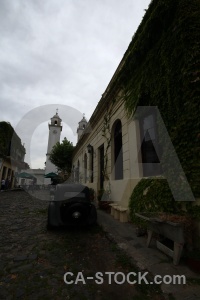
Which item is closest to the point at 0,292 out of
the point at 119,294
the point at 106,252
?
the point at 119,294

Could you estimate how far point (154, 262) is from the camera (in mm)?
2807

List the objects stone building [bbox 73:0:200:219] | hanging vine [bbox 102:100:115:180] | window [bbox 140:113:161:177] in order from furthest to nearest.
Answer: hanging vine [bbox 102:100:115:180] < window [bbox 140:113:161:177] < stone building [bbox 73:0:200:219]

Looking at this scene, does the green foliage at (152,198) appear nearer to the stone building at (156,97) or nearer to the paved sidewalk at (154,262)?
the stone building at (156,97)

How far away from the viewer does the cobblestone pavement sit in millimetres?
2158

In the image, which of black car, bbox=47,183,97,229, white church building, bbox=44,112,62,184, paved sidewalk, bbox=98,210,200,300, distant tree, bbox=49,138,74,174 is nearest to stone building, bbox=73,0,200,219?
paved sidewalk, bbox=98,210,200,300

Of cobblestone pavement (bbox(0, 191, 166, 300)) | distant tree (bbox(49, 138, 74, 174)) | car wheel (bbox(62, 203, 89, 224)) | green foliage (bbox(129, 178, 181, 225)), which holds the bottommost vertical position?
cobblestone pavement (bbox(0, 191, 166, 300))

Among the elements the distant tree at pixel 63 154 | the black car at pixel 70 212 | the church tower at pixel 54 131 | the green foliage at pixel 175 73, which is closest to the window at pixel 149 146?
the green foliage at pixel 175 73

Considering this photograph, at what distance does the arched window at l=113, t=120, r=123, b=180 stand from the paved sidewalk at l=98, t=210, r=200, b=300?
300 cm

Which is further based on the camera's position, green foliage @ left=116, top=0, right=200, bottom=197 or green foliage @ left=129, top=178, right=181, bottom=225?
green foliage @ left=129, top=178, right=181, bottom=225

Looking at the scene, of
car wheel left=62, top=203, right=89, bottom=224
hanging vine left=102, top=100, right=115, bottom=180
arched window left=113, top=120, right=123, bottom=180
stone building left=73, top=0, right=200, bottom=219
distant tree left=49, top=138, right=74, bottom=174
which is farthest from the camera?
distant tree left=49, top=138, right=74, bottom=174

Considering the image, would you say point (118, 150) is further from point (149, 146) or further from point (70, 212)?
point (70, 212)

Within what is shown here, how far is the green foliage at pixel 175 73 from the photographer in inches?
134

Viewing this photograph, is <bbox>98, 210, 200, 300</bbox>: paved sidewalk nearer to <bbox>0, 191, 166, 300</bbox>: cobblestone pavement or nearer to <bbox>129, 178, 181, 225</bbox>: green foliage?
<bbox>0, 191, 166, 300</bbox>: cobblestone pavement

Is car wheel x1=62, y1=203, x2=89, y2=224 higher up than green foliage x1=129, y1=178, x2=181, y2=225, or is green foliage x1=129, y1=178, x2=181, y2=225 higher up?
green foliage x1=129, y1=178, x2=181, y2=225
